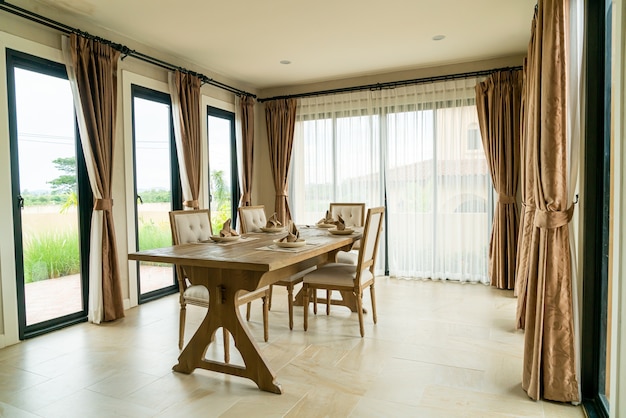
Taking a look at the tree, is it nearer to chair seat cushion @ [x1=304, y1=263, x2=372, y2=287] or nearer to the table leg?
the table leg

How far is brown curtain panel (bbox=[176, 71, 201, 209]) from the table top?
1751mm

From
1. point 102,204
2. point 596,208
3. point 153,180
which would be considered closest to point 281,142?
point 153,180

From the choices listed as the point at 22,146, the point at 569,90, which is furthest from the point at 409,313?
the point at 22,146

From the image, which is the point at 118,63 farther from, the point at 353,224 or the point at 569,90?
the point at 569,90

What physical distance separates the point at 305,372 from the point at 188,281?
3.91ft

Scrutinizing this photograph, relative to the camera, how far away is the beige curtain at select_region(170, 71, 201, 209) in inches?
181

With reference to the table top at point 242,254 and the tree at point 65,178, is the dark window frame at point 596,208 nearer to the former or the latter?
the table top at point 242,254

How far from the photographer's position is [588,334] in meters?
2.15

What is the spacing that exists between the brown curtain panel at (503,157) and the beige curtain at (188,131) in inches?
134

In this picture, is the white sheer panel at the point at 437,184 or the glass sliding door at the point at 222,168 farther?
the glass sliding door at the point at 222,168

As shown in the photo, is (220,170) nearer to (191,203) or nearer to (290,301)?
(191,203)

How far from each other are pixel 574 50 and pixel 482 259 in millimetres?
3248

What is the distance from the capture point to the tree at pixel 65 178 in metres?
3.56

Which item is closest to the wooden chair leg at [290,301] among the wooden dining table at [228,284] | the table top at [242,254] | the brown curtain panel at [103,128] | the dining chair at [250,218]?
the table top at [242,254]
